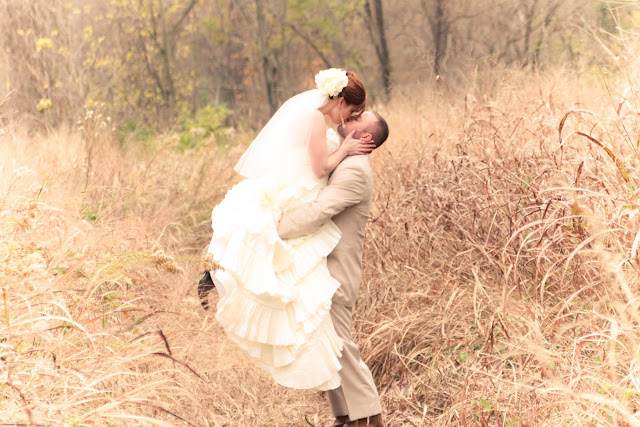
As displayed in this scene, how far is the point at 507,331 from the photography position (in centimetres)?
370

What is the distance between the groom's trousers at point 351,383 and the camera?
11.6ft

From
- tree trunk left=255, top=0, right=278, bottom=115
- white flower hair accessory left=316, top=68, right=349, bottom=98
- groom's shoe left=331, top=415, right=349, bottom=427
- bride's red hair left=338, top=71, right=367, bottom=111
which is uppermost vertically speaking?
white flower hair accessory left=316, top=68, right=349, bottom=98

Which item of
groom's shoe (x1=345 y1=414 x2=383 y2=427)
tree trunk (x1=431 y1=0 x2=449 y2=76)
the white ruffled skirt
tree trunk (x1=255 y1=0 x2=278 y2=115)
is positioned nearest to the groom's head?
the white ruffled skirt

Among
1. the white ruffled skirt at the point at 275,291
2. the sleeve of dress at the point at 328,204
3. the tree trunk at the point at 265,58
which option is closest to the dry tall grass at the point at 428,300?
the white ruffled skirt at the point at 275,291

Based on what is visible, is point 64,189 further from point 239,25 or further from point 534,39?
point 239,25

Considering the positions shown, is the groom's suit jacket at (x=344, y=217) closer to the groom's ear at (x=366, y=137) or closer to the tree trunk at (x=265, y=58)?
the groom's ear at (x=366, y=137)

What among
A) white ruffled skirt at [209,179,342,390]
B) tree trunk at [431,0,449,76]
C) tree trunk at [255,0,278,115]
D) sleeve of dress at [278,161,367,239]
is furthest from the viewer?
tree trunk at [255,0,278,115]

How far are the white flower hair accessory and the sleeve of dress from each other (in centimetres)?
38

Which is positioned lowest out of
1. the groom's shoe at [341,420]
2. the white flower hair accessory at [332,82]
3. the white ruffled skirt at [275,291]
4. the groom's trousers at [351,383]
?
the groom's shoe at [341,420]

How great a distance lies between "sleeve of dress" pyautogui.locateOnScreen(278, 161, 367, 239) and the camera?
3.40 metres

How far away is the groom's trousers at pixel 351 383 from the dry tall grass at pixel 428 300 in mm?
329

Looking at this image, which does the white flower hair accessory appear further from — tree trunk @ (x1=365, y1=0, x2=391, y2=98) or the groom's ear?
tree trunk @ (x1=365, y1=0, x2=391, y2=98)

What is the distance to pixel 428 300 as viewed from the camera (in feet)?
14.8

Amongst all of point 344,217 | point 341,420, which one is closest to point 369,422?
point 341,420
